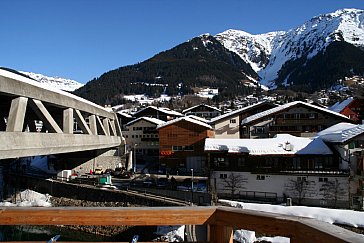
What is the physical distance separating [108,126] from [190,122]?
8137mm

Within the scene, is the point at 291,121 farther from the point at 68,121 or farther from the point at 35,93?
the point at 35,93

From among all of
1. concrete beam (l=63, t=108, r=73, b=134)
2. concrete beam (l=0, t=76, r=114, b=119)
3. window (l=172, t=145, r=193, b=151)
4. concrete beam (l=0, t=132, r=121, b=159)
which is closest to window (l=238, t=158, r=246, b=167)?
→ window (l=172, t=145, r=193, b=151)

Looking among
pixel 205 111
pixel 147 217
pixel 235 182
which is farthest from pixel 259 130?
pixel 147 217

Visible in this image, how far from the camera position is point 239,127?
38.0 m

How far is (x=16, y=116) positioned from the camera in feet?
37.0

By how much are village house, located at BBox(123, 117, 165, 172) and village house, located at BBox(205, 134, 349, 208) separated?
16924 millimetres

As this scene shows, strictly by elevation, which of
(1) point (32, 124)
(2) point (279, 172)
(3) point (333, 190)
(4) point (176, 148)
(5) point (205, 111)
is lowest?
(3) point (333, 190)

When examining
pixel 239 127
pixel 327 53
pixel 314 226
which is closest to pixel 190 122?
pixel 239 127

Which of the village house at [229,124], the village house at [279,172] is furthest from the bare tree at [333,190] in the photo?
the village house at [229,124]

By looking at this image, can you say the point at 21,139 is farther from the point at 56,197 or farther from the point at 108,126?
the point at 108,126

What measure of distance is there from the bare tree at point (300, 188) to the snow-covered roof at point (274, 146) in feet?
6.12

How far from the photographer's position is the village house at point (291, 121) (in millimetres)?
32656

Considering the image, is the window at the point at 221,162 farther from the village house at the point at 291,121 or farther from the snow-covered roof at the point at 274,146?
the village house at the point at 291,121

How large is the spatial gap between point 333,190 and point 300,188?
196 centimetres
